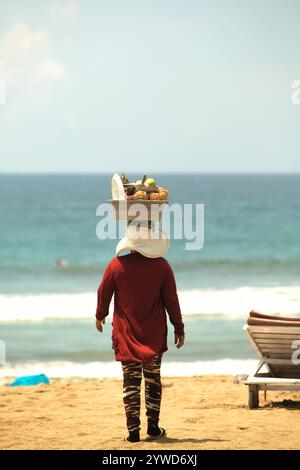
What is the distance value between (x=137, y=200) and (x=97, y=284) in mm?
19869

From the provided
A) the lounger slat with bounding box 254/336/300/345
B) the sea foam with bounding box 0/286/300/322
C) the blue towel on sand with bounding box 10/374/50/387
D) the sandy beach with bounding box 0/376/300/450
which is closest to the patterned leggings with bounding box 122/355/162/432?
the sandy beach with bounding box 0/376/300/450

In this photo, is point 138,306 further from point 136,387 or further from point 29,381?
point 29,381

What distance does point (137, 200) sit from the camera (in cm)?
780

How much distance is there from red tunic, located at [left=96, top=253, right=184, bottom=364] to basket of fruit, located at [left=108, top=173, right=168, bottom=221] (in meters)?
0.35

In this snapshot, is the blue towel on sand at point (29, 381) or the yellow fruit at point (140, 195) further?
the blue towel on sand at point (29, 381)

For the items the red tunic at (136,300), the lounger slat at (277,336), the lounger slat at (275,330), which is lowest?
the lounger slat at (277,336)

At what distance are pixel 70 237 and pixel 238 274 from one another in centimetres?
1853

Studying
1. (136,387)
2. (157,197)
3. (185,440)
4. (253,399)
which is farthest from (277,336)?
(157,197)

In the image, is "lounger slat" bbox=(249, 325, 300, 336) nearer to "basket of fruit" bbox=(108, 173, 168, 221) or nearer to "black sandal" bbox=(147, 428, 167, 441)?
"black sandal" bbox=(147, 428, 167, 441)

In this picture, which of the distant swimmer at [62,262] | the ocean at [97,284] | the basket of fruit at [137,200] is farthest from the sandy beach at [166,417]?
the distant swimmer at [62,262]

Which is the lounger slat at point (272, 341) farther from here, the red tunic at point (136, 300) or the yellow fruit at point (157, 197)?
the yellow fruit at point (157, 197)

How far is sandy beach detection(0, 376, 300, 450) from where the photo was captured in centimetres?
797

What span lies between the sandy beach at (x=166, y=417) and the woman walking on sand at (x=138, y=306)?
444 mm

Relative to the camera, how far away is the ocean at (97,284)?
15.5 meters
